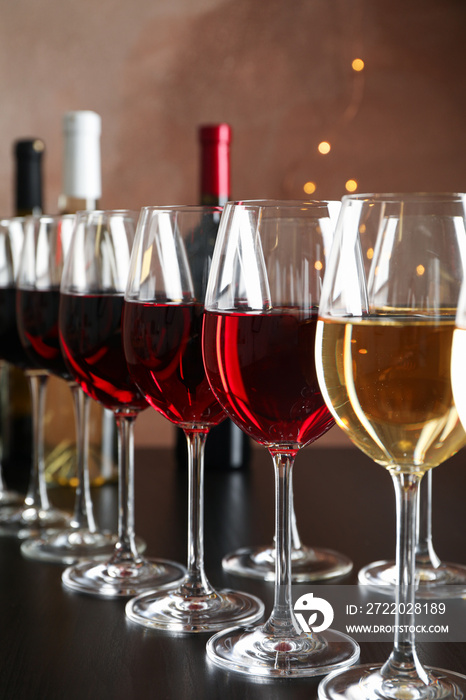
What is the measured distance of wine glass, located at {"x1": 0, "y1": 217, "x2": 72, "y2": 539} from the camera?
0.98 m

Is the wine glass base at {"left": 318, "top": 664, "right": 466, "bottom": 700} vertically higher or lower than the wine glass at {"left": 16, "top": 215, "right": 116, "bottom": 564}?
lower

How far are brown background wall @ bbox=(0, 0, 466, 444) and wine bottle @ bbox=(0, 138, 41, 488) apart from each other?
620 millimetres

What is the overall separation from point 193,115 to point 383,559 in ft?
4.43

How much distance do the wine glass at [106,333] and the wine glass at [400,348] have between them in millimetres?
329

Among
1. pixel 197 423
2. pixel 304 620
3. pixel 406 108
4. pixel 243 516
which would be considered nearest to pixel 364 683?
pixel 304 620

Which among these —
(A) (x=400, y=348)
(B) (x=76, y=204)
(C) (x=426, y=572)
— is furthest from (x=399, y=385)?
(B) (x=76, y=204)

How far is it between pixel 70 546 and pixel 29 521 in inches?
4.7

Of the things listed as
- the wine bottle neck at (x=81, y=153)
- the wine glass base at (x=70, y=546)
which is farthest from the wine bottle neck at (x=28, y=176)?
the wine glass base at (x=70, y=546)

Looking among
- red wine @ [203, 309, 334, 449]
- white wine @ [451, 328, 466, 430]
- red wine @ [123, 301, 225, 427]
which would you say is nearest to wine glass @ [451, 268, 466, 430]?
white wine @ [451, 328, 466, 430]

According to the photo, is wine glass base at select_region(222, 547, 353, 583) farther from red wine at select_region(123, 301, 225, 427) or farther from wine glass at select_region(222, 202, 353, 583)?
red wine at select_region(123, 301, 225, 427)

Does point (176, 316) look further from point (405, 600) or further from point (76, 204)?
point (76, 204)

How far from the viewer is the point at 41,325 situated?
3.25 ft

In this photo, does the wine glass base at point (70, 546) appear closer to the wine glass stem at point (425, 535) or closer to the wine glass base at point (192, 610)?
the wine glass base at point (192, 610)

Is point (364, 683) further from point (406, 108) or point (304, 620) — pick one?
point (406, 108)
